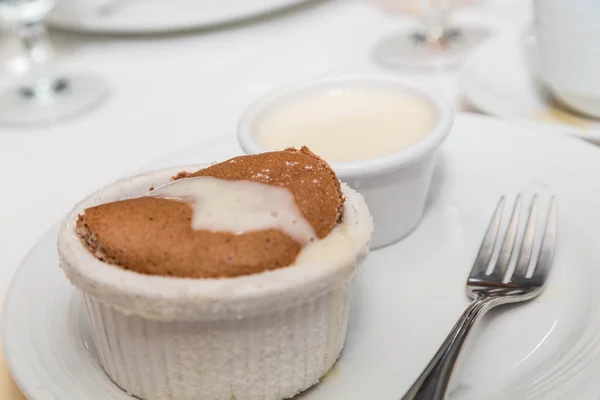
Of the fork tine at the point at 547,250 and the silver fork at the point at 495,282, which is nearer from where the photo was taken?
the silver fork at the point at 495,282

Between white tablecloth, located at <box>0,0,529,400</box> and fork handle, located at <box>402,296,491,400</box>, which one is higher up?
fork handle, located at <box>402,296,491,400</box>

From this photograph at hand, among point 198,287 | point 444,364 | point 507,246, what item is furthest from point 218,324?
point 507,246

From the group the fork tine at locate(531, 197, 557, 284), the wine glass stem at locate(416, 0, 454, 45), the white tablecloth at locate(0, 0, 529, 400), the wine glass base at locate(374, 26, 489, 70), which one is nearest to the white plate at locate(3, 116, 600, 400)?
the fork tine at locate(531, 197, 557, 284)

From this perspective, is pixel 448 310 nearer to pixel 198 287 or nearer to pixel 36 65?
pixel 198 287

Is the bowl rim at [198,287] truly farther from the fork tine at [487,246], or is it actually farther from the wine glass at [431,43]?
the wine glass at [431,43]

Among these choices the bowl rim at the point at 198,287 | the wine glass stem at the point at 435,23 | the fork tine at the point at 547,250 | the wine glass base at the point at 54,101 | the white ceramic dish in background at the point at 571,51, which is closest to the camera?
the bowl rim at the point at 198,287

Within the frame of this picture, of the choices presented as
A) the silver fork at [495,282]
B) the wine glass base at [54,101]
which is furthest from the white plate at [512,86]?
the wine glass base at [54,101]

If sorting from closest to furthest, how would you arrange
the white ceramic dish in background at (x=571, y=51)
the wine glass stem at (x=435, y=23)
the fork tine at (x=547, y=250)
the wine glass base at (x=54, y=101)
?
the fork tine at (x=547, y=250) → the white ceramic dish in background at (x=571, y=51) → the wine glass base at (x=54, y=101) → the wine glass stem at (x=435, y=23)

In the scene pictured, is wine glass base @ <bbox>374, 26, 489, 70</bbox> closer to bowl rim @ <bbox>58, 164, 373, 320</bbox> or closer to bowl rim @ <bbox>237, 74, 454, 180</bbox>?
bowl rim @ <bbox>237, 74, 454, 180</bbox>
